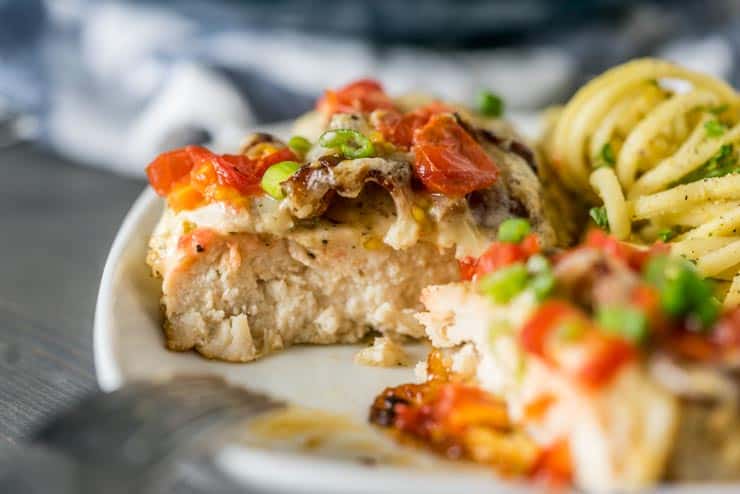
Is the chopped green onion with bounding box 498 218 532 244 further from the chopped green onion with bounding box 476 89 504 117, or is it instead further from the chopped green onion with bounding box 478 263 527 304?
the chopped green onion with bounding box 476 89 504 117

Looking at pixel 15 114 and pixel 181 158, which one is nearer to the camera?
pixel 181 158

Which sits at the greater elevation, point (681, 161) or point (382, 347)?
point (681, 161)

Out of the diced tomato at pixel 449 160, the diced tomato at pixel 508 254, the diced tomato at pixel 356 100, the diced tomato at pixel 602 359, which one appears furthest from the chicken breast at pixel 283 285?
the diced tomato at pixel 602 359

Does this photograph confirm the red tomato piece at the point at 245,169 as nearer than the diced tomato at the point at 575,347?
No

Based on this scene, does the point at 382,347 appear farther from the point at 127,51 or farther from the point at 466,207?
the point at 127,51

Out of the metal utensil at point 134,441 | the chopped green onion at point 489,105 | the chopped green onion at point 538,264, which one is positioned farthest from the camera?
the chopped green onion at point 489,105

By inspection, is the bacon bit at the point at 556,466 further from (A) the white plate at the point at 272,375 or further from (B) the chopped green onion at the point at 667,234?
(B) the chopped green onion at the point at 667,234

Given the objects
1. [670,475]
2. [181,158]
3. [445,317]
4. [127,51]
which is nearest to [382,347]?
[445,317]
